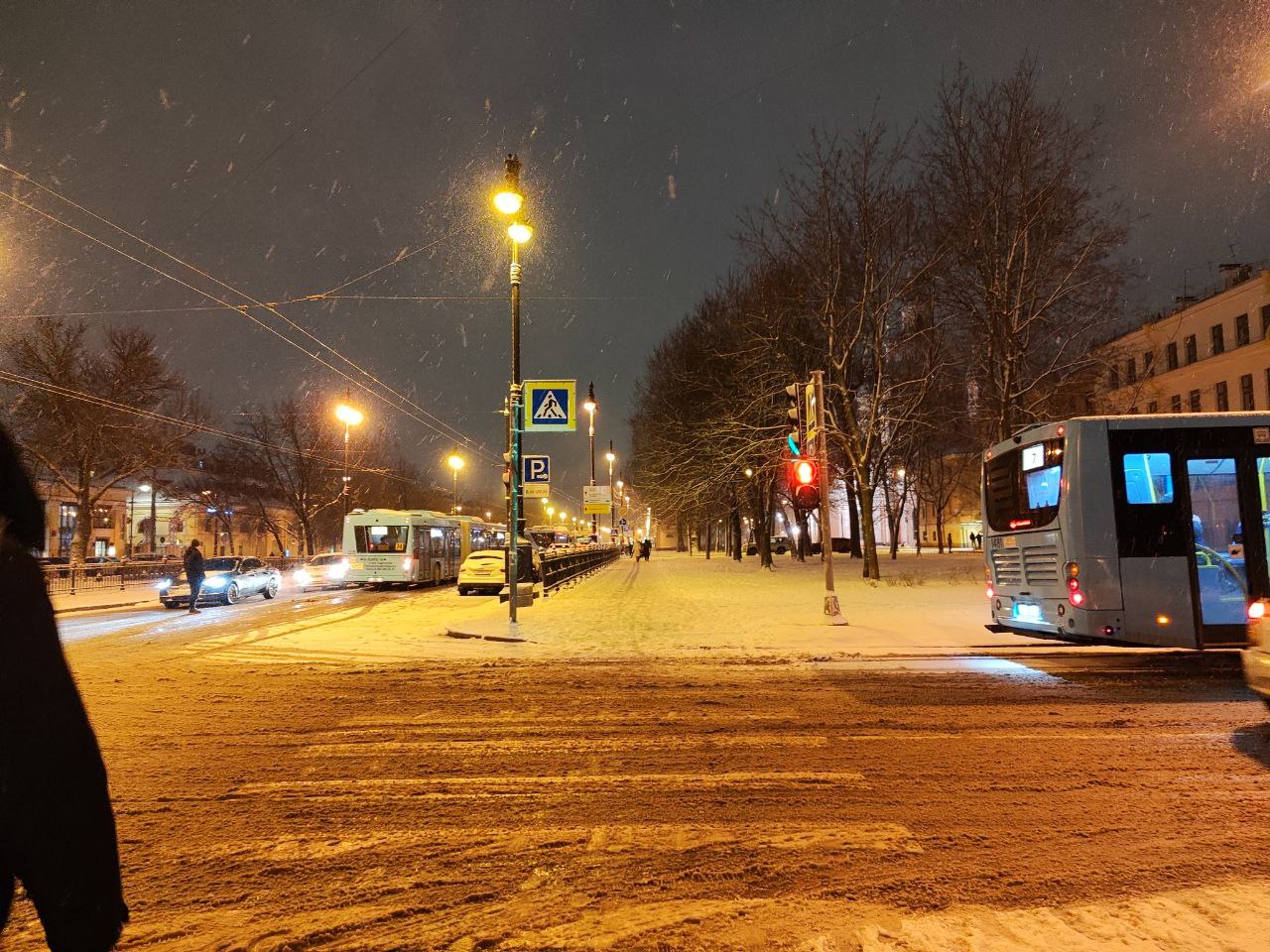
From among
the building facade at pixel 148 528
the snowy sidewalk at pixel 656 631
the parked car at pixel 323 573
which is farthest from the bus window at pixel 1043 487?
the building facade at pixel 148 528

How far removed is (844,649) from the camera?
460 inches

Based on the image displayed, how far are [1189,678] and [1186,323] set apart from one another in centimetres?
4940

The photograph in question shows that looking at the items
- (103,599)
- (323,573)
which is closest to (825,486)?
(103,599)

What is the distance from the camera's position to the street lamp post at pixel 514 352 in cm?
1354

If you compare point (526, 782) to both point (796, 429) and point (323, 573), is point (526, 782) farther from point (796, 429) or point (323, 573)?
point (323, 573)

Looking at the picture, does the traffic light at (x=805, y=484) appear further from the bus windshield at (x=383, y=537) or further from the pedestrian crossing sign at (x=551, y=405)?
the bus windshield at (x=383, y=537)

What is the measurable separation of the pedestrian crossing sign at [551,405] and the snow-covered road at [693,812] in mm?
6114

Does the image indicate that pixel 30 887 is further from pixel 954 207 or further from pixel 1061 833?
pixel 954 207

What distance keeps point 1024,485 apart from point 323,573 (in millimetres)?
32356

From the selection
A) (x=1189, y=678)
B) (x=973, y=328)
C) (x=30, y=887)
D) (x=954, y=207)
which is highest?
(x=954, y=207)

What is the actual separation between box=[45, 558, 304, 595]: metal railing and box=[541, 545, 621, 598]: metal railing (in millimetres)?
11130

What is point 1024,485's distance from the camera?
10.1 metres

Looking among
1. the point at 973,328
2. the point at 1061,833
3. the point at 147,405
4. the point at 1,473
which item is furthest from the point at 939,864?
the point at 147,405

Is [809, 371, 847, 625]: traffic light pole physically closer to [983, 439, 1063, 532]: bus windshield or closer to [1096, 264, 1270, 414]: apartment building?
[983, 439, 1063, 532]: bus windshield
